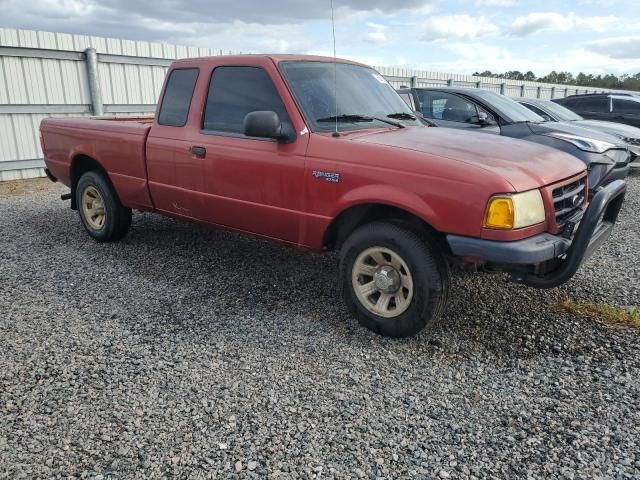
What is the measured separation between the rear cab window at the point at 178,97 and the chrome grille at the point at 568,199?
10.1ft

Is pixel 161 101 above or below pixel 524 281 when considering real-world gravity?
above

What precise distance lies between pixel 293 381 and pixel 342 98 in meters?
2.22

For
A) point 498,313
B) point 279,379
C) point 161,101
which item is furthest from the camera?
point 161,101

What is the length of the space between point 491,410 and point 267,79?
111 inches

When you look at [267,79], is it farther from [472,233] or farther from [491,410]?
[491,410]

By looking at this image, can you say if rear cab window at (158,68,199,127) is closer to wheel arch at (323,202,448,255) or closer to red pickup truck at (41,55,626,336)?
red pickup truck at (41,55,626,336)

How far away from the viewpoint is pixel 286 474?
2.24 metres

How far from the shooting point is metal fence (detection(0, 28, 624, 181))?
29.5 feet

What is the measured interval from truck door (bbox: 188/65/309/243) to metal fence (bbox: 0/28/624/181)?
21.8 feet

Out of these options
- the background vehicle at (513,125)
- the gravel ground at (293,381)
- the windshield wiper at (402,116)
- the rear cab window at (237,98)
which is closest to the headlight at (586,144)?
the background vehicle at (513,125)

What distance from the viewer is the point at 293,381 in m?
2.97

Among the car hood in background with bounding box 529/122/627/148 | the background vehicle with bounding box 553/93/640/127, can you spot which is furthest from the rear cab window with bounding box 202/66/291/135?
the background vehicle with bounding box 553/93/640/127

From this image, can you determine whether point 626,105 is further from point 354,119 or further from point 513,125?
point 354,119

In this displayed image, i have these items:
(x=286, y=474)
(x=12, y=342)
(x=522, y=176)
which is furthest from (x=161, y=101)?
(x=286, y=474)
